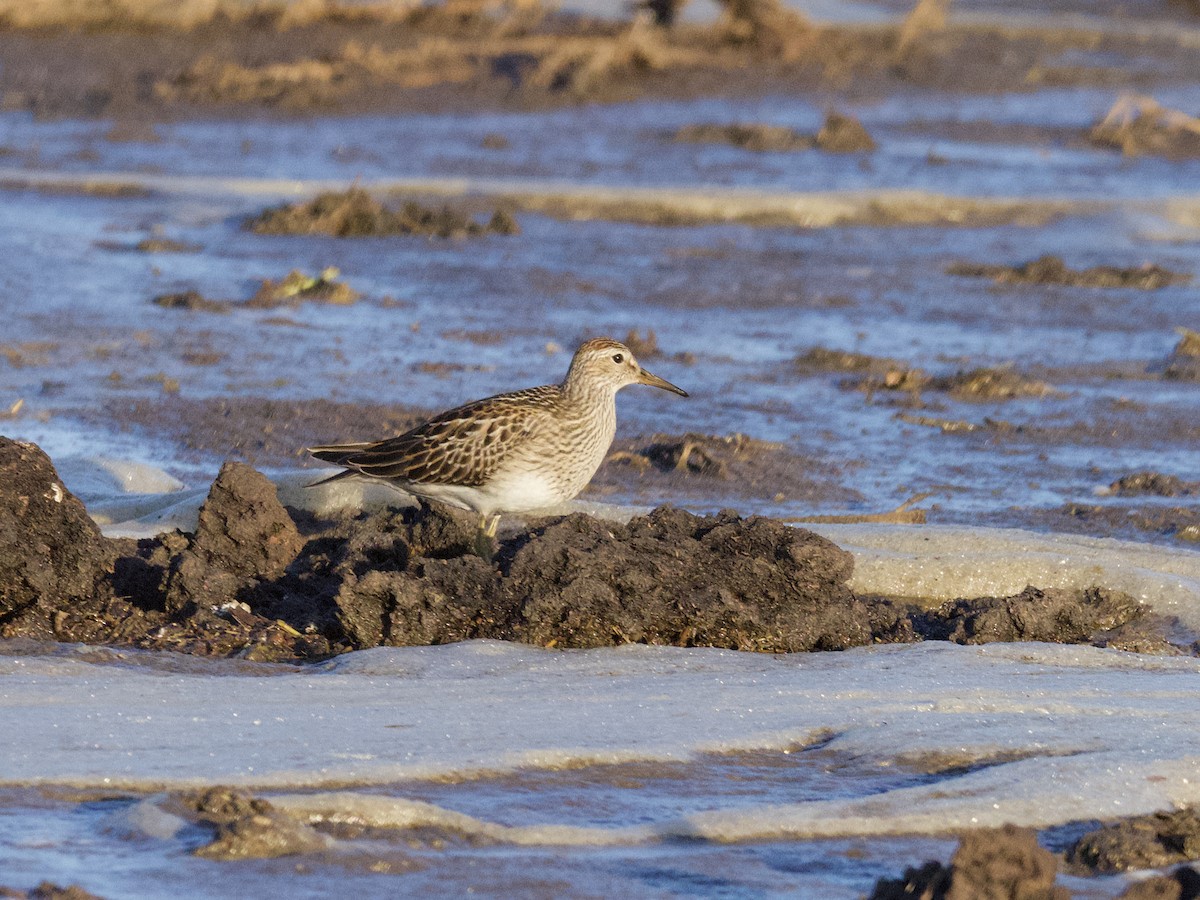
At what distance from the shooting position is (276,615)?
619 cm

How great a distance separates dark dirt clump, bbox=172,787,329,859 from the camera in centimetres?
410

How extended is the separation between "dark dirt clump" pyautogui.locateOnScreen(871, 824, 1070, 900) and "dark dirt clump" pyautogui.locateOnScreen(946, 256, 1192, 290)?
33.0 ft

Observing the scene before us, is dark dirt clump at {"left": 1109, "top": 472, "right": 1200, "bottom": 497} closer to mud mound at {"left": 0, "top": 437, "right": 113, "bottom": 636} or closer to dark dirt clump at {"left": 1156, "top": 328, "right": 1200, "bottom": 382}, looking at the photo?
dark dirt clump at {"left": 1156, "top": 328, "right": 1200, "bottom": 382}

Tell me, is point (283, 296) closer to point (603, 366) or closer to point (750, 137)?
point (603, 366)

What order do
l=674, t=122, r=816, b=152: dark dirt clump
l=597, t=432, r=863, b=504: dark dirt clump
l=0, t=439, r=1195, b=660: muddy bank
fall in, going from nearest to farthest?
1. l=0, t=439, r=1195, b=660: muddy bank
2. l=597, t=432, r=863, b=504: dark dirt clump
3. l=674, t=122, r=816, b=152: dark dirt clump

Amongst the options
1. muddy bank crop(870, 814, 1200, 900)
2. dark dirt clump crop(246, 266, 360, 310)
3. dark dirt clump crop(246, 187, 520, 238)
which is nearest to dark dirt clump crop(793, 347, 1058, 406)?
dark dirt clump crop(246, 266, 360, 310)

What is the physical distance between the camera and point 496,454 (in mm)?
6793

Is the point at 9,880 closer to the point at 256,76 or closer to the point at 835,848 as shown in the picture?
the point at 835,848

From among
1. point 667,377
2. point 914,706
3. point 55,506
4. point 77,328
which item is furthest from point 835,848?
point 77,328

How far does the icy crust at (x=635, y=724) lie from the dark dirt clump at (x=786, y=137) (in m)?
12.4

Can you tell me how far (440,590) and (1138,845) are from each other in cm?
242

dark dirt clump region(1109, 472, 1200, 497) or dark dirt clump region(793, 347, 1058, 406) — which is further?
dark dirt clump region(793, 347, 1058, 406)

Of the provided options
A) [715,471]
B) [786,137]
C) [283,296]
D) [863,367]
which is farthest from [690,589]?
[786,137]

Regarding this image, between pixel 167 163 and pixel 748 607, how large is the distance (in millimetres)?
11520
